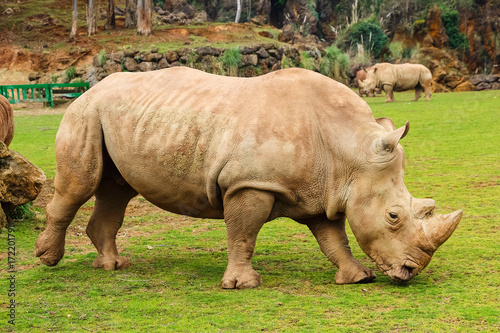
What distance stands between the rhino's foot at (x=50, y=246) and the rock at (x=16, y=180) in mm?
1449

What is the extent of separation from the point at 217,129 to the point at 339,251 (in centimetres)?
139

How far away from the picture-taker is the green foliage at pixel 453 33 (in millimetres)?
39094

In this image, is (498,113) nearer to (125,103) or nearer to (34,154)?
(34,154)

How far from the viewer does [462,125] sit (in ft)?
54.4

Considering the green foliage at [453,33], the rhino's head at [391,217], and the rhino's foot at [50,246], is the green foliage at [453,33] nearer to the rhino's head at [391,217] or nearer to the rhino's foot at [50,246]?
the rhino's head at [391,217]

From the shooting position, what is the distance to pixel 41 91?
94.7ft

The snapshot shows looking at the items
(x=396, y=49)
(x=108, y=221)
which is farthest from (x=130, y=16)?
(x=108, y=221)

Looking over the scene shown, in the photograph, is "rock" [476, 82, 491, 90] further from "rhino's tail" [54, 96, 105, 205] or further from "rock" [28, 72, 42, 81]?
"rhino's tail" [54, 96, 105, 205]

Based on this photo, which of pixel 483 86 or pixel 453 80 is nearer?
pixel 483 86

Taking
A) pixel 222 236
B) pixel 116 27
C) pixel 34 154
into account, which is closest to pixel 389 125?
pixel 222 236

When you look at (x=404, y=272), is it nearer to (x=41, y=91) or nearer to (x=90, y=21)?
(x=41, y=91)

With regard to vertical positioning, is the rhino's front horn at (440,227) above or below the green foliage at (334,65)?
above

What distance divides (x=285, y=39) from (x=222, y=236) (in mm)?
28501

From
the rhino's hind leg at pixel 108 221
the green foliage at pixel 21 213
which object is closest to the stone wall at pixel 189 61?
the green foliage at pixel 21 213
